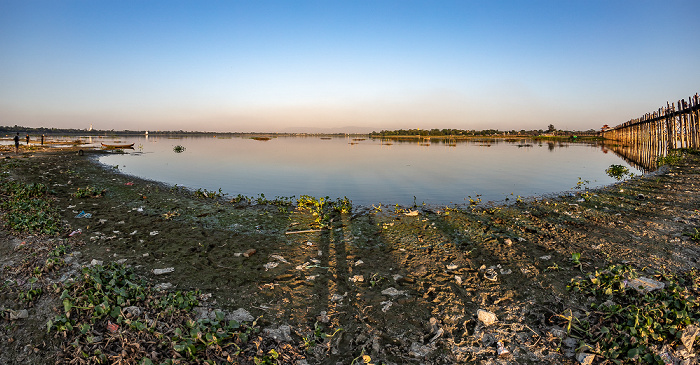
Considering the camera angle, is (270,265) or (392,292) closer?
(392,292)

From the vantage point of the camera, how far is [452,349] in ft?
13.5

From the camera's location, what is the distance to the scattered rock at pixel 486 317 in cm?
458

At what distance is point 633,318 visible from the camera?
160 inches

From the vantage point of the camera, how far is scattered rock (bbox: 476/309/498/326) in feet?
15.0

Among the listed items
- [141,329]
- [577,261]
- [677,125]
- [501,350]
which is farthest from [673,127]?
[141,329]

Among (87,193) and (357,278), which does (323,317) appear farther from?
(87,193)

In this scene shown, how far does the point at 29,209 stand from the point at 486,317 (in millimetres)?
13087

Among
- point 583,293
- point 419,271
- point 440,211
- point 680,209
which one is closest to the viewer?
point 583,293

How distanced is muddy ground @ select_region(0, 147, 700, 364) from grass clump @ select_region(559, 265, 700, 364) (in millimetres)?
219

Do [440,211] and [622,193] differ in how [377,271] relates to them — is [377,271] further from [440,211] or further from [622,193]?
[622,193]

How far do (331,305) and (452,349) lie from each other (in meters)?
1.95

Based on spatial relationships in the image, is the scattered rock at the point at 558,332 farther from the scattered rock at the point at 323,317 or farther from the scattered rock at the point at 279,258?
the scattered rock at the point at 279,258

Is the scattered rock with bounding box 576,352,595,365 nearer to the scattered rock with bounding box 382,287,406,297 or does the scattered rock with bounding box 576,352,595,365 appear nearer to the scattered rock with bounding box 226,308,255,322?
the scattered rock with bounding box 382,287,406,297

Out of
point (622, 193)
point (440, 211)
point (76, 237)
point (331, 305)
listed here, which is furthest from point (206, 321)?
point (622, 193)
